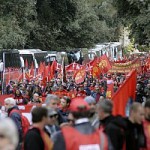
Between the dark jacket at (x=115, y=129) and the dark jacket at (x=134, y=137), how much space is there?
0.48ft

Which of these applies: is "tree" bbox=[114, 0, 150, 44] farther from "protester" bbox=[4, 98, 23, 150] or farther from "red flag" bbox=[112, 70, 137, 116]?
"protester" bbox=[4, 98, 23, 150]

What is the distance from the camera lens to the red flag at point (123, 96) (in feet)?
29.0

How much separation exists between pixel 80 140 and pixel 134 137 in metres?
1.43

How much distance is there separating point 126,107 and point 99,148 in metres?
3.02

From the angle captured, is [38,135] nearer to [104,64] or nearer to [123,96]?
[123,96]

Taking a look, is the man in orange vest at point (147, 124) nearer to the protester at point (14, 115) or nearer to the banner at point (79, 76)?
the protester at point (14, 115)

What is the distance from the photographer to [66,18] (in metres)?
49.6

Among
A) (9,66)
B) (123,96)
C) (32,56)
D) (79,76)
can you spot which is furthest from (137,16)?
(32,56)

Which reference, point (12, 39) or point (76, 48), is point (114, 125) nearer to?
point (12, 39)

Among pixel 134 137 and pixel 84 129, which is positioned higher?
Answer: pixel 84 129

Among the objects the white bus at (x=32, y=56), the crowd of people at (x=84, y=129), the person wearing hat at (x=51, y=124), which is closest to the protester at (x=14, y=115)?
the crowd of people at (x=84, y=129)

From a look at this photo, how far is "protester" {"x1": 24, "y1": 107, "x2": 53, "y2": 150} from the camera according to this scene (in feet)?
21.7

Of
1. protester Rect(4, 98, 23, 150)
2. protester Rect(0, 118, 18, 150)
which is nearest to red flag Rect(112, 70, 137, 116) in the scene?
protester Rect(4, 98, 23, 150)

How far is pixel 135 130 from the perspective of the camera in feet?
23.9
